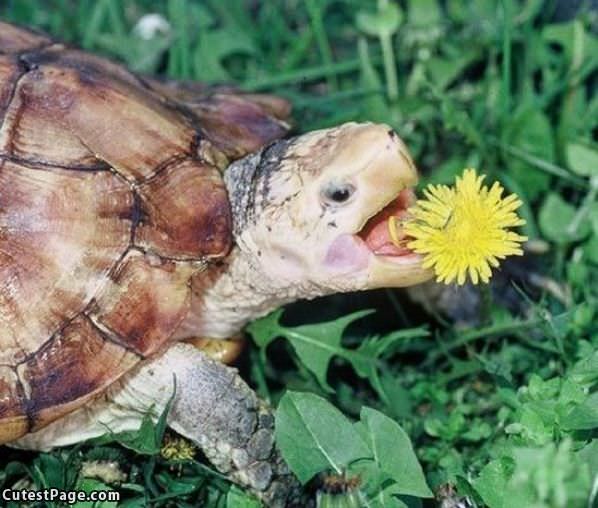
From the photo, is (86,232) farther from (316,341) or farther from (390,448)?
(390,448)

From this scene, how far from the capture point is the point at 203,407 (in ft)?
8.75

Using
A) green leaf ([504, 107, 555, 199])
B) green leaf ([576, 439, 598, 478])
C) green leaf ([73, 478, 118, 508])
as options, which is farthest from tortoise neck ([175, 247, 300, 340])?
green leaf ([504, 107, 555, 199])

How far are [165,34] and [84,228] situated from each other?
5.43ft

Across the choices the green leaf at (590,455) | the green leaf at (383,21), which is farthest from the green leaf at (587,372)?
the green leaf at (383,21)

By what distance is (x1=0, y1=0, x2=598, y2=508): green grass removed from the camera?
2.42m

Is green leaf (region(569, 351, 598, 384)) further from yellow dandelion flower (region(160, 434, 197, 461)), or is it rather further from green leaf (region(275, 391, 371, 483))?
yellow dandelion flower (region(160, 434, 197, 461))

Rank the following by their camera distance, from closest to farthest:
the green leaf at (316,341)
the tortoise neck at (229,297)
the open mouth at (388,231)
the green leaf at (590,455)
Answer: the green leaf at (590,455), the open mouth at (388,231), the tortoise neck at (229,297), the green leaf at (316,341)

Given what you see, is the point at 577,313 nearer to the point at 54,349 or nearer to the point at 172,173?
the point at 172,173

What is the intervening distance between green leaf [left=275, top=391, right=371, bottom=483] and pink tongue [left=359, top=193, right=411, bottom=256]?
44cm

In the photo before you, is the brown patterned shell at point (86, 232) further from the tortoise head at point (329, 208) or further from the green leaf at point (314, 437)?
the green leaf at point (314, 437)

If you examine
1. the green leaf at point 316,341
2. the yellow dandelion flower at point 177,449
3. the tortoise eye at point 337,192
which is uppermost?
the tortoise eye at point 337,192

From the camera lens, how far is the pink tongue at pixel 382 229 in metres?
2.67

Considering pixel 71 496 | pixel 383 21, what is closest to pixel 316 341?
pixel 71 496

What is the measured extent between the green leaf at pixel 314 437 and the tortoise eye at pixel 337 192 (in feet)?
1.51
